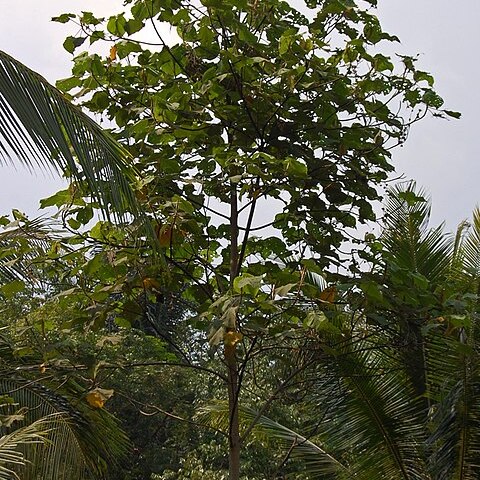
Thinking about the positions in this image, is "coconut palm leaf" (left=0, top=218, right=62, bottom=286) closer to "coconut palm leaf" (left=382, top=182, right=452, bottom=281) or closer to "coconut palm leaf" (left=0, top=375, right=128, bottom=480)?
"coconut palm leaf" (left=0, top=375, right=128, bottom=480)

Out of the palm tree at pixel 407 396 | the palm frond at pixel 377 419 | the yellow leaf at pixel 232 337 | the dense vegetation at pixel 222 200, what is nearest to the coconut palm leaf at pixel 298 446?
the palm tree at pixel 407 396

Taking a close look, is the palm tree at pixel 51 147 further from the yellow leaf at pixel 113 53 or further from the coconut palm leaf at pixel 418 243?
the coconut palm leaf at pixel 418 243

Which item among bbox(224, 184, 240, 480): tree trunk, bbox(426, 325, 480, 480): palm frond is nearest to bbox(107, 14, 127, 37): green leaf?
bbox(224, 184, 240, 480): tree trunk

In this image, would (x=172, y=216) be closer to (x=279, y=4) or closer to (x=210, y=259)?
(x=210, y=259)

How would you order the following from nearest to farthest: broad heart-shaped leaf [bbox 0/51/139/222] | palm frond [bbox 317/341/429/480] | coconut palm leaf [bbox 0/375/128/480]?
broad heart-shaped leaf [bbox 0/51/139/222]
coconut palm leaf [bbox 0/375/128/480]
palm frond [bbox 317/341/429/480]

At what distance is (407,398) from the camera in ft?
19.9

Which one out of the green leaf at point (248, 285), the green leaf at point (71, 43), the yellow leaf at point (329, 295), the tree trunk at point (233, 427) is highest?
the green leaf at point (71, 43)

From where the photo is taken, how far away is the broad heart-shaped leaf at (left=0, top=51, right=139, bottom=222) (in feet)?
9.32

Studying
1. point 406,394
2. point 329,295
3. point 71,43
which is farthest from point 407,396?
point 71,43

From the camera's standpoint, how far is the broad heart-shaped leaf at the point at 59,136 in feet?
9.32

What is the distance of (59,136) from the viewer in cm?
290

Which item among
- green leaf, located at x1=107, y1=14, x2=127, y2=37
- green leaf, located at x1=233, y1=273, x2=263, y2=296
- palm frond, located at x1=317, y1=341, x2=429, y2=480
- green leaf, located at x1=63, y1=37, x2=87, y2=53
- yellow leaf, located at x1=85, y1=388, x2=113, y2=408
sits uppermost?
Answer: green leaf, located at x1=107, y1=14, x2=127, y2=37

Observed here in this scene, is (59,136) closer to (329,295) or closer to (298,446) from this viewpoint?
(329,295)

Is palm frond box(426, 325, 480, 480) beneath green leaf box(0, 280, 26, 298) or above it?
above
